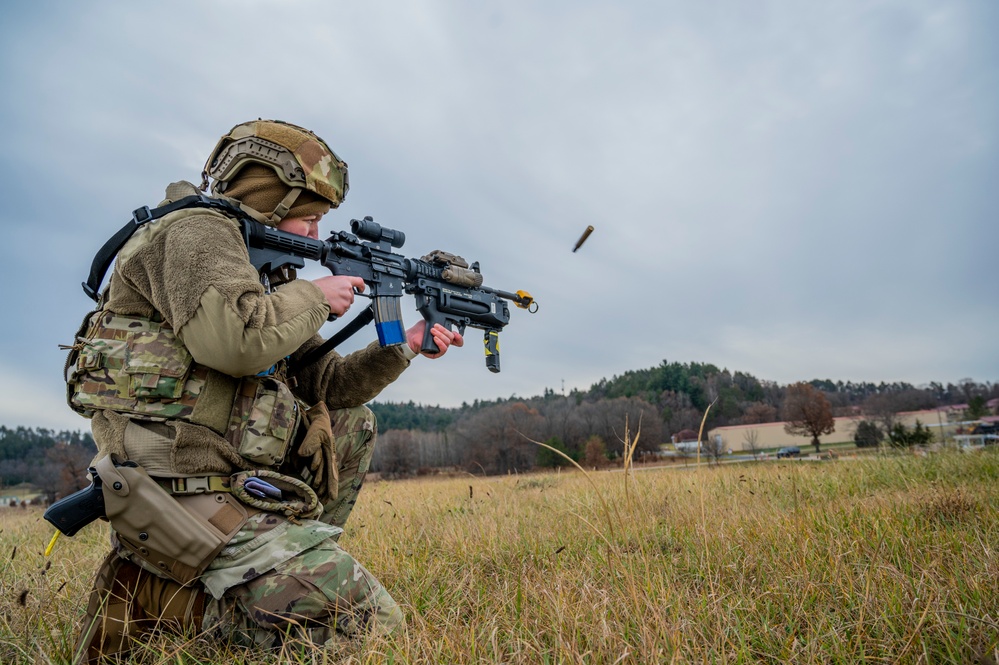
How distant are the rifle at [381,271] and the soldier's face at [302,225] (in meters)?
0.06

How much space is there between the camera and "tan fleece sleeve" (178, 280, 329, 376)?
7.81 ft

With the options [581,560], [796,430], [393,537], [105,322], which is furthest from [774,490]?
[796,430]

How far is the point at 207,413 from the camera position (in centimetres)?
258

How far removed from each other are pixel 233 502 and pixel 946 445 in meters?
8.53

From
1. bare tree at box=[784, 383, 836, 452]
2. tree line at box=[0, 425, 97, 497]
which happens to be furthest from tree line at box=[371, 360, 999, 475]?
tree line at box=[0, 425, 97, 497]

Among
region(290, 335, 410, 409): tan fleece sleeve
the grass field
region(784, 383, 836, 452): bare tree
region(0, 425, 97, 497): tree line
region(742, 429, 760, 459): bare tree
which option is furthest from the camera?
region(784, 383, 836, 452): bare tree

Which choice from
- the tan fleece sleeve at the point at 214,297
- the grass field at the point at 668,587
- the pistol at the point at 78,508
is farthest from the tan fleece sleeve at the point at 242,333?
the grass field at the point at 668,587

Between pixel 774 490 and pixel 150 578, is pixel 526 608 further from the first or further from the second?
pixel 774 490

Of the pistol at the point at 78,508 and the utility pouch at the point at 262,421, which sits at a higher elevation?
the utility pouch at the point at 262,421

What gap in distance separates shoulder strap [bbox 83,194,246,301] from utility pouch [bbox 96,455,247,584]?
0.92 meters

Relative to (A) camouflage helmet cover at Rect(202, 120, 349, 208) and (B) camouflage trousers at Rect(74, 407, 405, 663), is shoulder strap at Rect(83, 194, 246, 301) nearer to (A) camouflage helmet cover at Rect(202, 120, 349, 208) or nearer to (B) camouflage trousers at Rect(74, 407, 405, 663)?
(A) camouflage helmet cover at Rect(202, 120, 349, 208)

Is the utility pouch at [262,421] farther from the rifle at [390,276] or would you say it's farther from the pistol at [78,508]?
the rifle at [390,276]

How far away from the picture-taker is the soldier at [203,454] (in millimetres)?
2350

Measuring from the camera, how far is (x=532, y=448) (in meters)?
47.0
